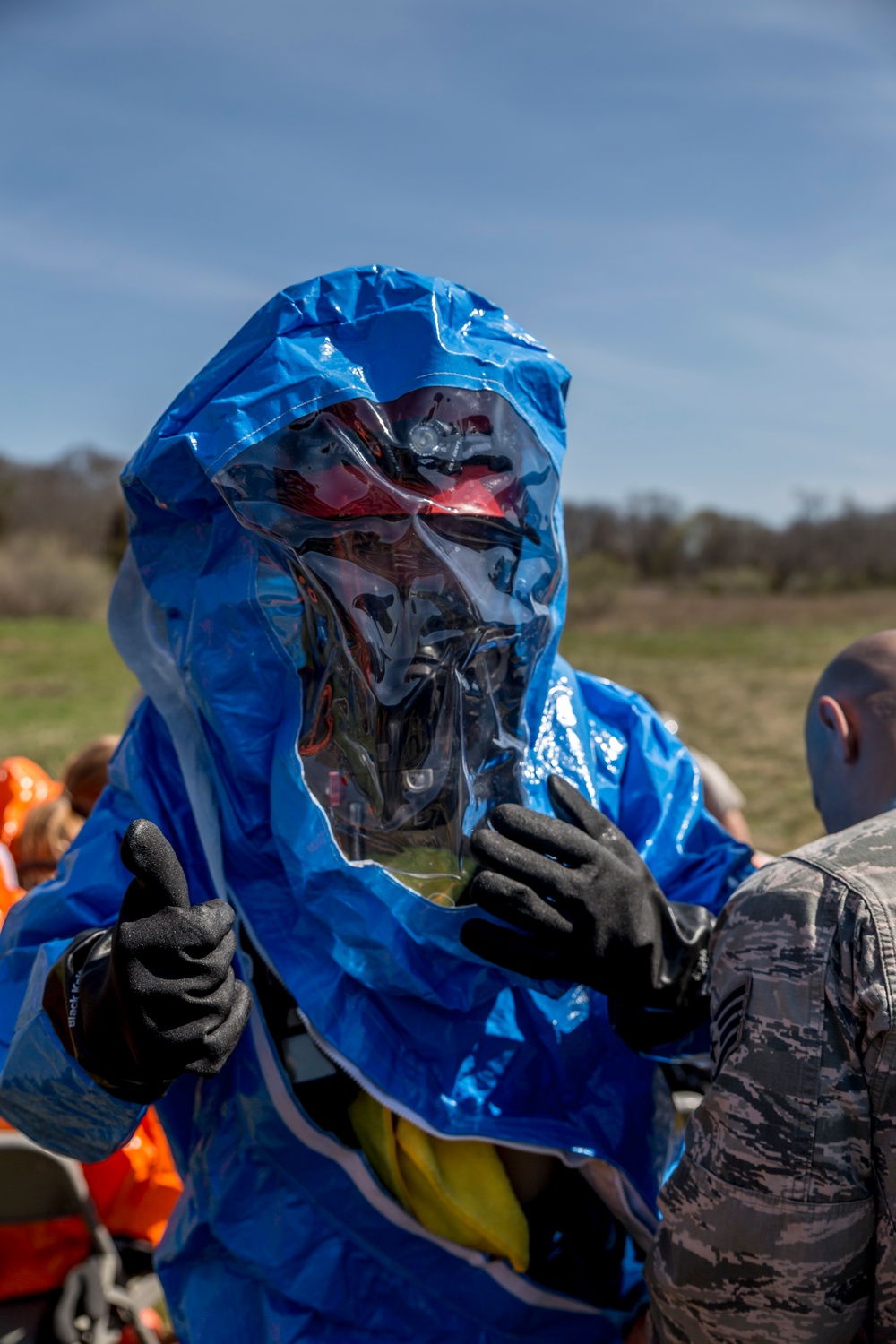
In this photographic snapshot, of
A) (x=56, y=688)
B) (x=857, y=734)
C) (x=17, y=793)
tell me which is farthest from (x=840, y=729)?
(x=56, y=688)

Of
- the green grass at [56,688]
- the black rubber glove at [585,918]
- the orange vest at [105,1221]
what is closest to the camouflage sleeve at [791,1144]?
the black rubber glove at [585,918]

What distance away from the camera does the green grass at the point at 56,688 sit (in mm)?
10242

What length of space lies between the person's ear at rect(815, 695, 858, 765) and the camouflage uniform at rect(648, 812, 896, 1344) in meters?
0.29

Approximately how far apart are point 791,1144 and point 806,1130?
0.06 feet

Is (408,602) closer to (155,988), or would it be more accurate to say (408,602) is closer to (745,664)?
(155,988)

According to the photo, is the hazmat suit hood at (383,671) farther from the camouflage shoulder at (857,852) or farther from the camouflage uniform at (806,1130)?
the camouflage shoulder at (857,852)

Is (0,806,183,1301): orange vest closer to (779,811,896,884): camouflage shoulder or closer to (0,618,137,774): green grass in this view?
(779,811,896,884): camouflage shoulder

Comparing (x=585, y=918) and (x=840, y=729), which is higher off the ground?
(x=840, y=729)

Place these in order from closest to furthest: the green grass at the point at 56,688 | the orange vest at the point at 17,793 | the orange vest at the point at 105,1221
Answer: the orange vest at the point at 105,1221 < the orange vest at the point at 17,793 < the green grass at the point at 56,688

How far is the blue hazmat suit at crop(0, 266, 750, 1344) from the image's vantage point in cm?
116

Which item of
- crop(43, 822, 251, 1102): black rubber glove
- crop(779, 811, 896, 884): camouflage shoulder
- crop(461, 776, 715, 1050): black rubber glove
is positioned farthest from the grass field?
crop(43, 822, 251, 1102): black rubber glove

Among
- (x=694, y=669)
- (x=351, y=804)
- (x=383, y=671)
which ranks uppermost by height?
(x=383, y=671)

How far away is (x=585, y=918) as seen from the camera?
1183mm

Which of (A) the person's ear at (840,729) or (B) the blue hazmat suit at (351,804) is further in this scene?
(A) the person's ear at (840,729)
